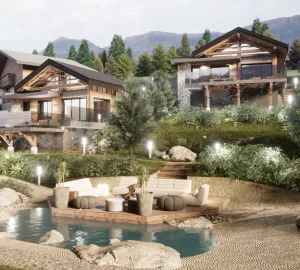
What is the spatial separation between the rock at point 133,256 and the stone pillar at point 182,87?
3130 centimetres

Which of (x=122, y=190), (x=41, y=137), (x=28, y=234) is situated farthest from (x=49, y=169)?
(x=41, y=137)

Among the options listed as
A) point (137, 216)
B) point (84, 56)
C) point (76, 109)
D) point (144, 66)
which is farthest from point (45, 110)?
point (84, 56)

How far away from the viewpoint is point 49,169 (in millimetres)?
21141

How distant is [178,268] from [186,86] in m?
31.2

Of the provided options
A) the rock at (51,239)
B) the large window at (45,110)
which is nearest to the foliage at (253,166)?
the rock at (51,239)

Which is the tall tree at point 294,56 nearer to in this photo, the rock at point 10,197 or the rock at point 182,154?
the rock at point 182,154

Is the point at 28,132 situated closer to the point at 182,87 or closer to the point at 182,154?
the point at 182,154

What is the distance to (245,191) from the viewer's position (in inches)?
657

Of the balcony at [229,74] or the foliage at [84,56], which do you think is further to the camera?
the foliage at [84,56]

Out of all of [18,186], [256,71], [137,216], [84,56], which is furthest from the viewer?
[84,56]

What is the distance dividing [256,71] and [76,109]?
18060 mm

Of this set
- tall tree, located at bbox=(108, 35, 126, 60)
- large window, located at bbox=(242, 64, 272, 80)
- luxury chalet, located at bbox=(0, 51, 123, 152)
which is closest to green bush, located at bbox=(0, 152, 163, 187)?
luxury chalet, located at bbox=(0, 51, 123, 152)

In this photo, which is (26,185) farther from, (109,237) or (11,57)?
(11,57)

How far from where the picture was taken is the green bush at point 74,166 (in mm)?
20172
